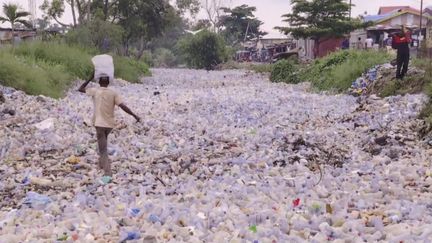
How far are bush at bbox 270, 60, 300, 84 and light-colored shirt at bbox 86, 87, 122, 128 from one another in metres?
18.4

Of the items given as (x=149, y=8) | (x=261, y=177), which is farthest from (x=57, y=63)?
(x=149, y=8)

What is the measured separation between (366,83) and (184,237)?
12424 mm

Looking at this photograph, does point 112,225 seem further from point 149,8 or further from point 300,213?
point 149,8

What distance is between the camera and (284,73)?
24812 mm

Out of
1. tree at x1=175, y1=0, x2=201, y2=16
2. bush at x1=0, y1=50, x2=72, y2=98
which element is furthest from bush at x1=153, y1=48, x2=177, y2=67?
bush at x1=0, y1=50, x2=72, y2=98

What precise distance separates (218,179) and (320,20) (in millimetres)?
30703

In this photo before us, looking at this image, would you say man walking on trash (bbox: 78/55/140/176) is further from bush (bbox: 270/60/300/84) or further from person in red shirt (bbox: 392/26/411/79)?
bush (bbox: 270/60/300/84)

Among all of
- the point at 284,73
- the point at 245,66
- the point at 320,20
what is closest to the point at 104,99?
the point at 284,73

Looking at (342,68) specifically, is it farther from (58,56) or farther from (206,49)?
(206,49)

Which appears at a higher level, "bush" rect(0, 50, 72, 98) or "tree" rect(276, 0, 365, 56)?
"tree" rect(276, 0, 365, 56)

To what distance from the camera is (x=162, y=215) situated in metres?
4.27

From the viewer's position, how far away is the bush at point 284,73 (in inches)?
938

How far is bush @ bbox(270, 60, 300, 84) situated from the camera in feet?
78.1

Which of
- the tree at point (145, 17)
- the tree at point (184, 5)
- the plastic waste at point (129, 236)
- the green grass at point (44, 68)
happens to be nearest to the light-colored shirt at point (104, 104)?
the plastic waste at point (129, 236)
